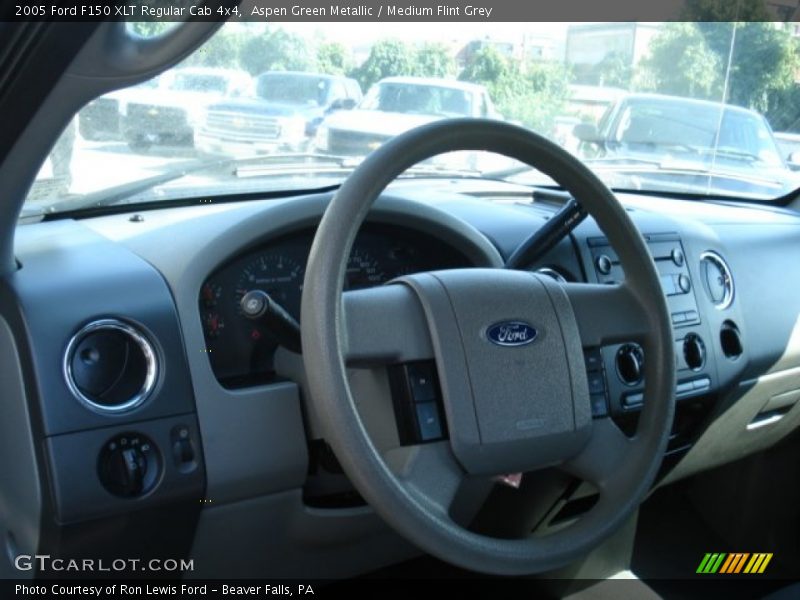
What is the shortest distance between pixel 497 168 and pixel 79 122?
1308 mm

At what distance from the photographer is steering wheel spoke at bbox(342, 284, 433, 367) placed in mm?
1603

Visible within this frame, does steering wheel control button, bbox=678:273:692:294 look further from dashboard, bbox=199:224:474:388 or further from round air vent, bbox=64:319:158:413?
round air vent, bbox=64:319:158:413

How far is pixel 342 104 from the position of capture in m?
2.43

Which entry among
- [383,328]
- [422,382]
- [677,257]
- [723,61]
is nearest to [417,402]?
[422,382]

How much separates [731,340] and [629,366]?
526 mm

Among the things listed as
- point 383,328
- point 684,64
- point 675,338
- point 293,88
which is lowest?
point 675,338

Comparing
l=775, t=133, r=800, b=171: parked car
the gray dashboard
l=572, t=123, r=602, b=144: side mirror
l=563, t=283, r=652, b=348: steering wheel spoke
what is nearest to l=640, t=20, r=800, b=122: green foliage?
l=775, t=133, r=800, b=171: parked car

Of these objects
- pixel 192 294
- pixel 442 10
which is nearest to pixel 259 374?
pixel 192 294

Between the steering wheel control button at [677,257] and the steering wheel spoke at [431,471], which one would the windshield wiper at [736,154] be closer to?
the steering wheel control button at [677,257]

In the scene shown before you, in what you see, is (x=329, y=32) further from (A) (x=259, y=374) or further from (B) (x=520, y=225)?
(A) (x=259, y=374)

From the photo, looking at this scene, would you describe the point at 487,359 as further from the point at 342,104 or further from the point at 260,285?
the point at 342,104

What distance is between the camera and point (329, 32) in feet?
7.23

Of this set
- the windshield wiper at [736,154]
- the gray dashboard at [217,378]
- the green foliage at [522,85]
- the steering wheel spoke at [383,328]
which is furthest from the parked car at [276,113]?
the windshield wiper at [736,154]

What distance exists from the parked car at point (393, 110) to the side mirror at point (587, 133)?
48 centimetres
